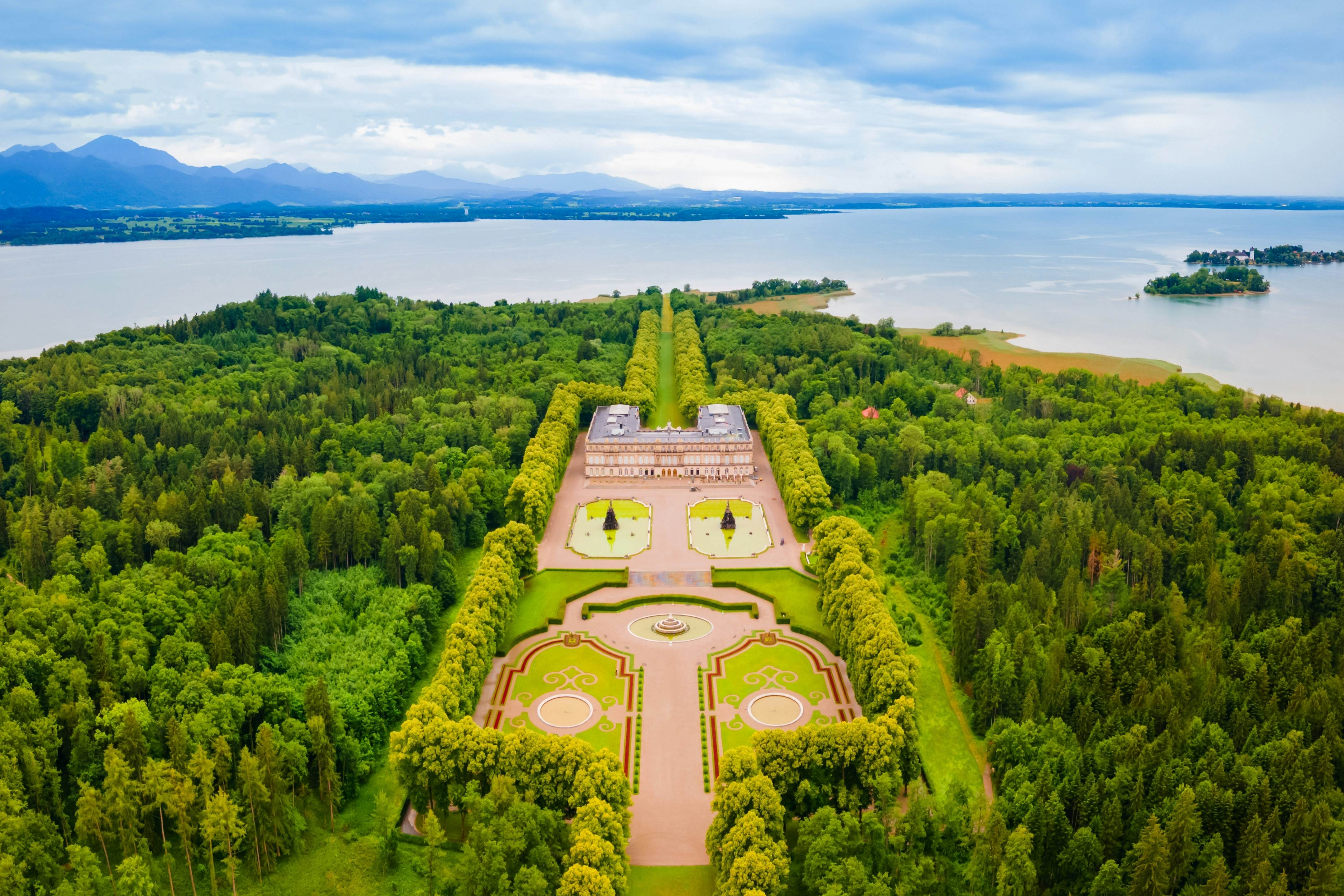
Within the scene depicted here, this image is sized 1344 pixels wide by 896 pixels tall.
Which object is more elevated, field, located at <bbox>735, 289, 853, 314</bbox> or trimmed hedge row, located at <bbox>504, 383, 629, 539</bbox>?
field, located at <bbox>735, 289, 853, 314</bbox>

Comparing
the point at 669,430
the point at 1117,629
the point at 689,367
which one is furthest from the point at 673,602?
the point at 689,367

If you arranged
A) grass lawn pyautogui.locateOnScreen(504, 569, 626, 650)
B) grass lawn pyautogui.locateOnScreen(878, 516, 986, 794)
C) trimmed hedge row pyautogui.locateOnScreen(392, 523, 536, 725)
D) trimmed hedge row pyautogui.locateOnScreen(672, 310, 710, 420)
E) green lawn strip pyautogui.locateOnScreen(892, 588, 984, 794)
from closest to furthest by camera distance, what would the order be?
1. green lawn strip pyautogui.locateOnScreen(892, 588, 984, 794)
2. grass lawn pyautogui.locateOnScreen(878, 516, 986, 794)
3. trimmed hedge row pyautogui.locateOnScreen(392, 523, 536, 725)
4. grass lawn pyautogui.locateOnScreen(504, 569, 626, 650)
5. trimmed hedge row pyautogui.locateOnScreen(672, 310, 710, 420)

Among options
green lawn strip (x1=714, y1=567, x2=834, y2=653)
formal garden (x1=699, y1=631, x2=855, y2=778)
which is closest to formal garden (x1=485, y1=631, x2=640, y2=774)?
formal garden (x1=699, y1=631, x2=855, y2=778)

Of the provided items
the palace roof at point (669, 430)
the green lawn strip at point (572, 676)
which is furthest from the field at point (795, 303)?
the green lawn strip at point (572, 676)

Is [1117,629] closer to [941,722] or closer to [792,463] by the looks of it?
[941,722]

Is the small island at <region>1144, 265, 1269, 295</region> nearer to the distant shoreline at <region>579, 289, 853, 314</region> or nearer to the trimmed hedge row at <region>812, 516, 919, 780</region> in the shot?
the distant shoreline at <region>579, 289, 853, 314</region>

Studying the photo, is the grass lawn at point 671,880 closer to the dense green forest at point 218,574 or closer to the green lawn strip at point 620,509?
the dense green forest at point 218,574
